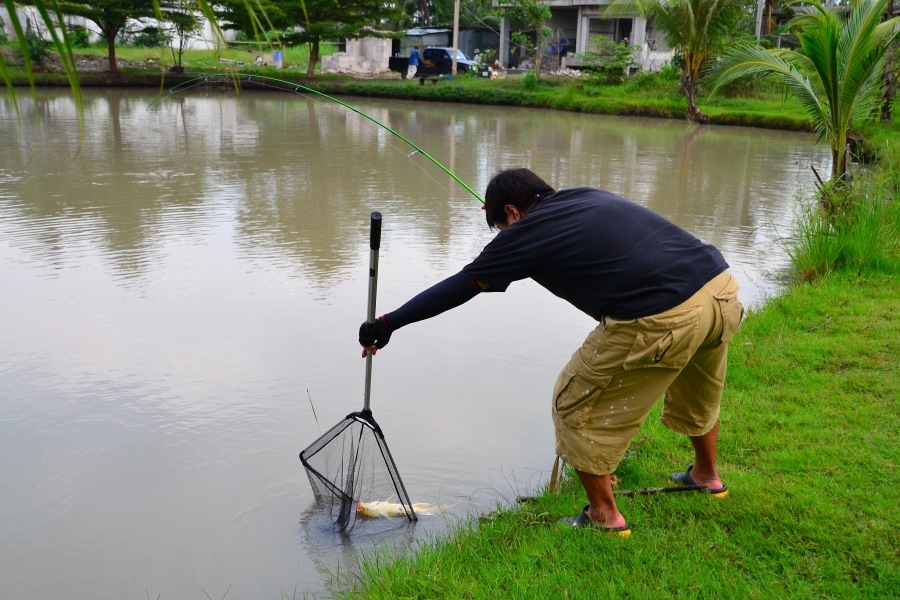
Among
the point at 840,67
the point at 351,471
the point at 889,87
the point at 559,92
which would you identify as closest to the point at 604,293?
the point at 351,471

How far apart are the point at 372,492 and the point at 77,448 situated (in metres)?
1.50

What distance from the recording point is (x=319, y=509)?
3492 millimetres

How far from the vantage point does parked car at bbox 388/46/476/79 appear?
31.4 meters

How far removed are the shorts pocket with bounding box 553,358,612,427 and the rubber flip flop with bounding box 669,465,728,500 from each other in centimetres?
65

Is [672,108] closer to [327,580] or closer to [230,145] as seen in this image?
[230,145]

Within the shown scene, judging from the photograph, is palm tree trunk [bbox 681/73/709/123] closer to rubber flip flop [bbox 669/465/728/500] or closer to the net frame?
rubber flip flop [bbox 669/465/728/500]

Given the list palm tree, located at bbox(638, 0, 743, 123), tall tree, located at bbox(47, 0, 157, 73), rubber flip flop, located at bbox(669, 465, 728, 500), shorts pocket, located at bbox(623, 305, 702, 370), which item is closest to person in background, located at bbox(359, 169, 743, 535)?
shorts pocket, located at bbox(623, 305, 702, 370)

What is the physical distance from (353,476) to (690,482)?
1241 mm

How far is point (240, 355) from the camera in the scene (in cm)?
508

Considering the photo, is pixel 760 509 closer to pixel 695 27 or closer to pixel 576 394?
pixel 576 394

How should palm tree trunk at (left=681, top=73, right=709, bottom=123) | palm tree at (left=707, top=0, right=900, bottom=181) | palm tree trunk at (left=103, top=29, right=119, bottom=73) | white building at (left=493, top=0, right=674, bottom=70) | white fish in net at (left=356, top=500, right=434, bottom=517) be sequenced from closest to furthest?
white fish in net at (left=356, top=500, right=434, bottom=517) → palm tree at (left=707, top=0, right=900, bottom=181) → palm tree trunk at (left=681, top=73, right=709, bottom=123) → palm tree trunk at (left=103, top=29, right=119, bottom=73) → white building at (left=493, top=0, right=674, bottom=70)

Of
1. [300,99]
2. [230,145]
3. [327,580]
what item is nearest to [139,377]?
[327,580]

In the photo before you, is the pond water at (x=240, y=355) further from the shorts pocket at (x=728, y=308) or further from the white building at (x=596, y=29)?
the white building at (x=596, y=29)

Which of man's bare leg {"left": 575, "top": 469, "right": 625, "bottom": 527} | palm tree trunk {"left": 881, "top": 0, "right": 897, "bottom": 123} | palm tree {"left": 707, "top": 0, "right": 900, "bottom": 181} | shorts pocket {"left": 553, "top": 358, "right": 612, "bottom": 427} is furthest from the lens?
palm tree trunk {"left": 881, "top": 0, "right": 897, "bottom": 123}
